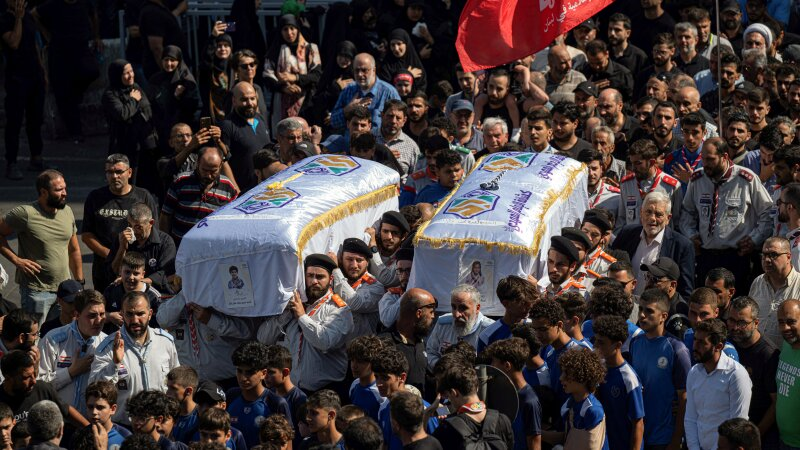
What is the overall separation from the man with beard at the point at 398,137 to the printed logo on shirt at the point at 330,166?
1.52 m

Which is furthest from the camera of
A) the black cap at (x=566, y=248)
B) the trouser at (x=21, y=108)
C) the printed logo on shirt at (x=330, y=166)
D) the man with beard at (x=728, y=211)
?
the trouser at (x=21, y=108)

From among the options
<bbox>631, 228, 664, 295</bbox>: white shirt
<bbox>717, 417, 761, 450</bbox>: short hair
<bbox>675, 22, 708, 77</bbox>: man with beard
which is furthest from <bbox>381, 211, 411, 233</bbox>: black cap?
<bbox>675, 22, 708, 77</bbox>: man with beard

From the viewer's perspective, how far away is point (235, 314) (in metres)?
10.3

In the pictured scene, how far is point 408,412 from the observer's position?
7.66 metres

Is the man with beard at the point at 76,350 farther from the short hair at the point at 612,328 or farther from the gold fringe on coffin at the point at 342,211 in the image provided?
the short hair at the point at 612,328

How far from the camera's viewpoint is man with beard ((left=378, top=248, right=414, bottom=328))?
10008mm

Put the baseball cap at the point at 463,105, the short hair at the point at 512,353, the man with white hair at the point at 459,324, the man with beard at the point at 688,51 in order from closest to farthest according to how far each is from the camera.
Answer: the short hair at the point at 512,353 → the man with white hair at the point at 459,324 → the baseball cap at the point at 463,105 → the man with beard at the point at 688,51

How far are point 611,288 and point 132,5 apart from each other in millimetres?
9646

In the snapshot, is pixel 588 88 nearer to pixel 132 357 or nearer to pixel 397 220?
pixel 397 220

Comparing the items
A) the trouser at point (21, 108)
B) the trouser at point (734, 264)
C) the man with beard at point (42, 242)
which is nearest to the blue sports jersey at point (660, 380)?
the trouser at point (734, 264)

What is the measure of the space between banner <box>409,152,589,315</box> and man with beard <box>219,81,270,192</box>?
9.99ft

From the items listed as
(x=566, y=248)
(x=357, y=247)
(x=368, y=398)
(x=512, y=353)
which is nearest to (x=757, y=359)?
(x=566, y=248)

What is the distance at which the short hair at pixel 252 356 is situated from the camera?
29.7 ft

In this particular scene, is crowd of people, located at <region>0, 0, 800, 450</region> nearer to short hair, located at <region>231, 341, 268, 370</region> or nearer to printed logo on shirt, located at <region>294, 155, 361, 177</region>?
short hair, located at <region>231, 341, 268, 370</region>
